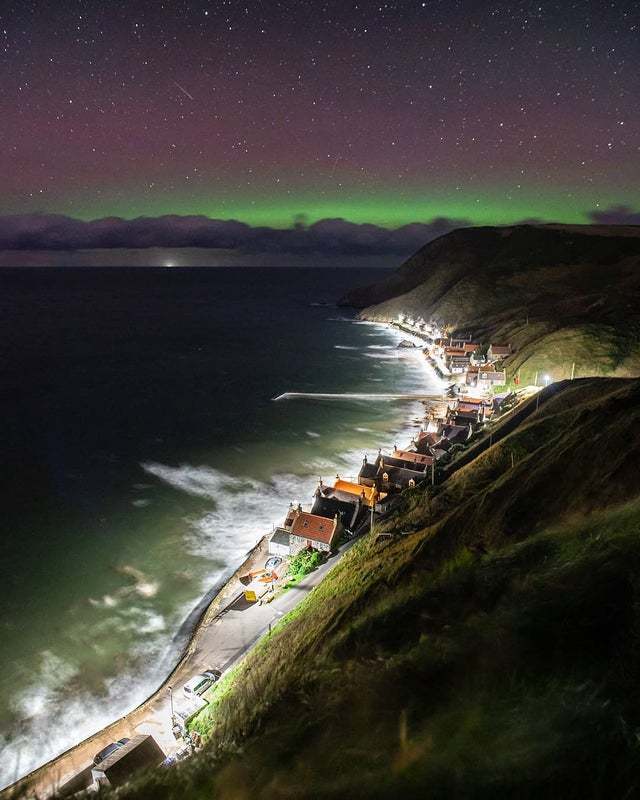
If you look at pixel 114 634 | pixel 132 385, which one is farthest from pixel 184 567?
pixel 132 385

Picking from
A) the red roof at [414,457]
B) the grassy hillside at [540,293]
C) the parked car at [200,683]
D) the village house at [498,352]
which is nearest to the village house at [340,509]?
the red roof at [414,457]

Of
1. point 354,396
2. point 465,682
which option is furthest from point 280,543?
point 354,396

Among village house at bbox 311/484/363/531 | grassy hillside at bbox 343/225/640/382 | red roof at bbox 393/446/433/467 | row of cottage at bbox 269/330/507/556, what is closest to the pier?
grassy hillside at bbox 343/225/640/382

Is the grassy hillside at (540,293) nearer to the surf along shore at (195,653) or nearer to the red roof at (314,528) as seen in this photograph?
the red roof at (314,528)

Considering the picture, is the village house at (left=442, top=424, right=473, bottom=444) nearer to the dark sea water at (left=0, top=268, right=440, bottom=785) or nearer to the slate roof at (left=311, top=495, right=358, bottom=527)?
the dark sea water at (left=0, top=268, right=440, bottom=785)

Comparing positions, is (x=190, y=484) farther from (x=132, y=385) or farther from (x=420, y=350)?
(x=420, y=350)
